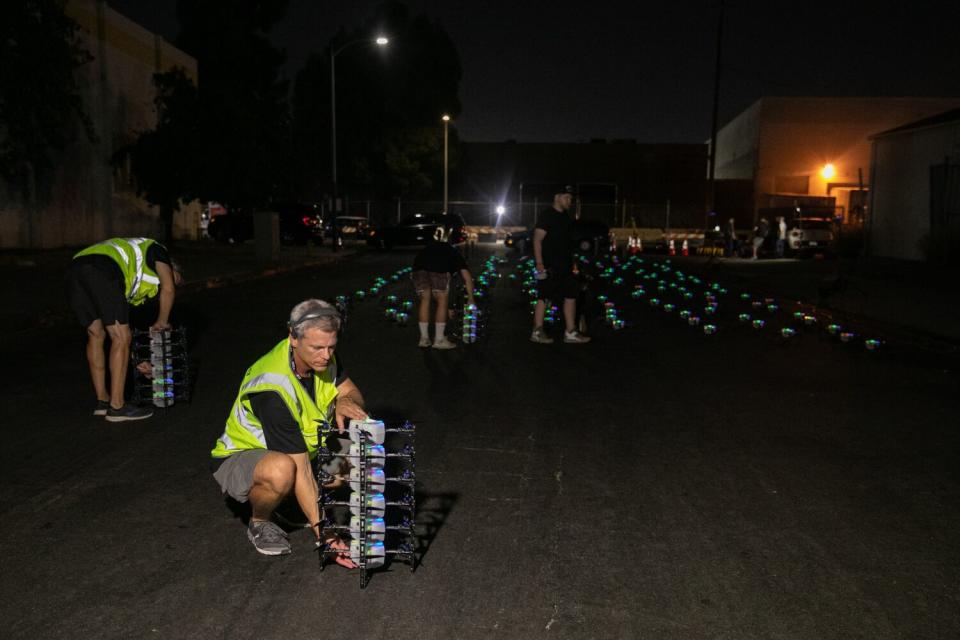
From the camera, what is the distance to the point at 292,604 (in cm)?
385

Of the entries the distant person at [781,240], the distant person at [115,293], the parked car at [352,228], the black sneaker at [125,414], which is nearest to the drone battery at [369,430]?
the distant person at [115,293]

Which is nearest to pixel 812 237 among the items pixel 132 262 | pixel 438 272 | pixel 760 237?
pixel 760 237

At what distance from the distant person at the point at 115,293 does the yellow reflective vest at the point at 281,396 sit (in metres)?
2.87

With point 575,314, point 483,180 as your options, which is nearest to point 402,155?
point 483,180

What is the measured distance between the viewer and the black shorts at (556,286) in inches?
454

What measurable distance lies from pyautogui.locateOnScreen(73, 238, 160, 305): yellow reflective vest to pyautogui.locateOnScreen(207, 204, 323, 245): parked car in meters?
31.4

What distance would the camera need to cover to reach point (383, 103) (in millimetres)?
53469

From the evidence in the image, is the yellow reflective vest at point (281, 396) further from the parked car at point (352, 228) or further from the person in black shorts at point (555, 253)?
the parked car at point (352, 228)

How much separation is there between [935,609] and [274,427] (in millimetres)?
3091

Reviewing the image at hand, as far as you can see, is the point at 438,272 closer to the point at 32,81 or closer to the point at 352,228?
the point at 32,81

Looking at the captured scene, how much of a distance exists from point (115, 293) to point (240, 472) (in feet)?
10.4

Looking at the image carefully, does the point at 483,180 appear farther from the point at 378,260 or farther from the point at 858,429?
the point at 858,429

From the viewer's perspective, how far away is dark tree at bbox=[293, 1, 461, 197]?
174 ft

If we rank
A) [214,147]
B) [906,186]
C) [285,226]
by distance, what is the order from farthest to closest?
[285,226], [906,186], [214,147]
